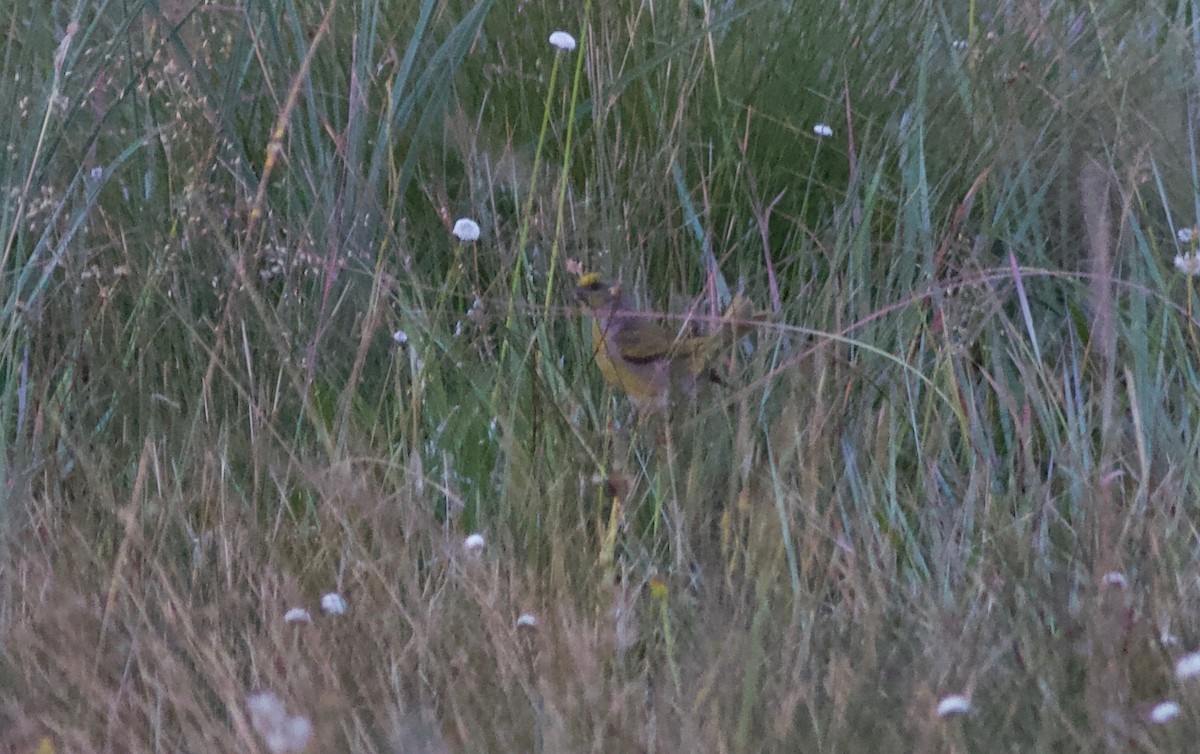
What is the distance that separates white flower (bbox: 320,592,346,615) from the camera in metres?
1.00

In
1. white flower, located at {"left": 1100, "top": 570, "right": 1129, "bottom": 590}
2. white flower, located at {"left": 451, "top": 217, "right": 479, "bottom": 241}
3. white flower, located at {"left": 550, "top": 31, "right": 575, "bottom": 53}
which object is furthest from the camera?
white flower, located at {"left": 550, "top": 31, "right": 575, "bottom": 53}

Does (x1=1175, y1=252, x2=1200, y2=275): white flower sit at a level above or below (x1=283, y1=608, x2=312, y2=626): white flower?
above

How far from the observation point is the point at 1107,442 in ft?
3.60

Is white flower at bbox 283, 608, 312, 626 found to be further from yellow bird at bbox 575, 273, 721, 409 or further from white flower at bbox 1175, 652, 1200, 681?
white flower at bbox 1175, 652, 1200, 681

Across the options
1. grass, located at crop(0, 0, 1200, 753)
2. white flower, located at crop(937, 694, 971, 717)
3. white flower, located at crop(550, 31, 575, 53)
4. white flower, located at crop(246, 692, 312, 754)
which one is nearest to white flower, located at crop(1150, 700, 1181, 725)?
grass, located at crop(0, 0, 1200, 753)

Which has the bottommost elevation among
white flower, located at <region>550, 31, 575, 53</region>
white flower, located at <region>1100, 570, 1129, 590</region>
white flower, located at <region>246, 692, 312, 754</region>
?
white flower, located at <region>246, 692, 312, 754</region>

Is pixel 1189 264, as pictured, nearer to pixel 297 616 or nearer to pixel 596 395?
pixel 596 395

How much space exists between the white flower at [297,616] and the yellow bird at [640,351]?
1.47ft

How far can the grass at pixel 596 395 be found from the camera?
908mm

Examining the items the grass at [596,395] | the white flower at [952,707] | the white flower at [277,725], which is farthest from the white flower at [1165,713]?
the white flower at [277,725]

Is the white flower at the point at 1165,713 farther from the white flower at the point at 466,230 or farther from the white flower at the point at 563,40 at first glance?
the white flower at the point at 563,40

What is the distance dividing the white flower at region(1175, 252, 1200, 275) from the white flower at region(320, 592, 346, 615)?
942 mm

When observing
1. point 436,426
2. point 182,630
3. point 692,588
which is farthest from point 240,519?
point 692,588

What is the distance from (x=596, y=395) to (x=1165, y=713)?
30.3 inches
